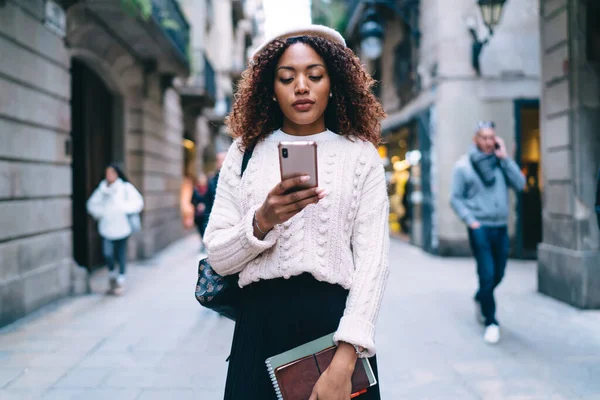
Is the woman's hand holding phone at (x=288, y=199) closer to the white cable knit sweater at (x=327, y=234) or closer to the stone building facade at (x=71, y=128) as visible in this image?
the white cable knit sweater at (x=327, y=234)

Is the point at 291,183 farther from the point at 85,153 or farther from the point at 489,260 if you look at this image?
the point at 85,153

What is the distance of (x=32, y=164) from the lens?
21.0ft

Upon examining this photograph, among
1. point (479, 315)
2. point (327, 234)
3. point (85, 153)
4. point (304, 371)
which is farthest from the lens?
point (85, 153)

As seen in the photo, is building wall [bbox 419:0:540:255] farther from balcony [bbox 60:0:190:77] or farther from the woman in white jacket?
the woman in white jacket

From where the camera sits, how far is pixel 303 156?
52.8 inches

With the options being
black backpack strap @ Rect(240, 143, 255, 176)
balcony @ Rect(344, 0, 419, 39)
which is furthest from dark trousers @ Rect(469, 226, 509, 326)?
balcony @ Rect(344, 0, 419, 39)

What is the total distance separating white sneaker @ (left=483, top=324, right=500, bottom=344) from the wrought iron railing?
7.44 meters

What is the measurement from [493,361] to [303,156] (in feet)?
12.0

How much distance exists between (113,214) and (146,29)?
13.3 ft

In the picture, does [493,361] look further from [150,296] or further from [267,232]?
[150,296]

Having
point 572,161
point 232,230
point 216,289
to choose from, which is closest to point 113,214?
point 572,161

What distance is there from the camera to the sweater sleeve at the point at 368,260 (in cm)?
147

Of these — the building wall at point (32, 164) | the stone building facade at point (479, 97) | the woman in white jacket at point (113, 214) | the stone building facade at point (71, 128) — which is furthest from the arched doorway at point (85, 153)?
the stone building facade at point (479, 97)

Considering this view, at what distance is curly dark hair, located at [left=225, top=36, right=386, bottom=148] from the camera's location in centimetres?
173
